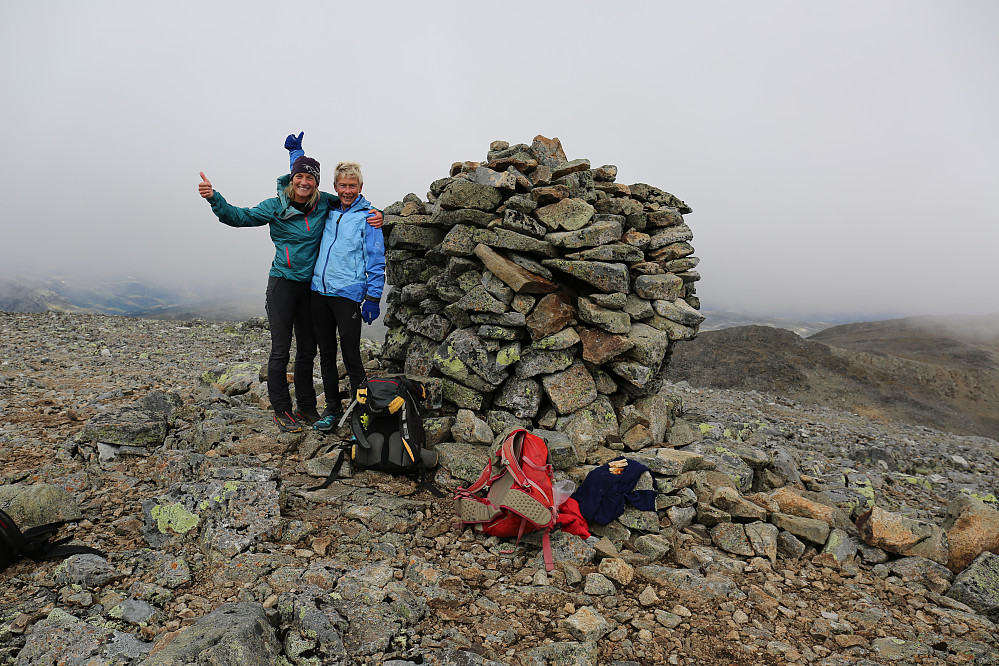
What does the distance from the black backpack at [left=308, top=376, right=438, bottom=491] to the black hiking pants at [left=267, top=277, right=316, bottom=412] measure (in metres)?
1.46

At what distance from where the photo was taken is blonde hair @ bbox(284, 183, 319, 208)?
646 centimetres

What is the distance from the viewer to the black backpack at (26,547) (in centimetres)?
382

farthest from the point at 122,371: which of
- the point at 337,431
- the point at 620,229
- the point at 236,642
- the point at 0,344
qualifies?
the point at 620,229

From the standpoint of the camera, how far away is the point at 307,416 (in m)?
7.39

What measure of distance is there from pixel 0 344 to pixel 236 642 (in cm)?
1621

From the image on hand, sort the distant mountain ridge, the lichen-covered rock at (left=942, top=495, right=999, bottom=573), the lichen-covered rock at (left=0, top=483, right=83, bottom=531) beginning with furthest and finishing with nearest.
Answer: the distant mountain ridge
the lichen-covered rock at (left=942, top=495, right=999, bottom=573)
the lichen-covered rock at (left=0, top=483, right=83, bottom=531)

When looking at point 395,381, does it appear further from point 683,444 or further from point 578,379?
point 683,444

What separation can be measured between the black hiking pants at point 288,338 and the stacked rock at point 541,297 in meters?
2.20

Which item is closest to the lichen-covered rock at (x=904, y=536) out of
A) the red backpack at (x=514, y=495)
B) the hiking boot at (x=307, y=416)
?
the red backpack at (x=514, y=495)

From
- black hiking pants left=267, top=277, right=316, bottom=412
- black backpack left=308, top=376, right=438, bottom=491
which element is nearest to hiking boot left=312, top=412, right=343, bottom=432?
black hiking pants left=267, top=277, right=316, bottom=412

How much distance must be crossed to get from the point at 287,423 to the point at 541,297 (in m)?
4.96

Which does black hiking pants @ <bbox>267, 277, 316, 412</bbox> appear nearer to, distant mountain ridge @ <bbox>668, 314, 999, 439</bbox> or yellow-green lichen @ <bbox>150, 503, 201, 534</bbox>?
yellow-green lichen @ <bbox>150, 503, 201, 534</bbox>

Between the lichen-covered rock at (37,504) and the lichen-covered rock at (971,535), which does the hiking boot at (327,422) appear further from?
the lichen-covered rock at (971,535)

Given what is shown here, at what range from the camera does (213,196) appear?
19.3 ft
